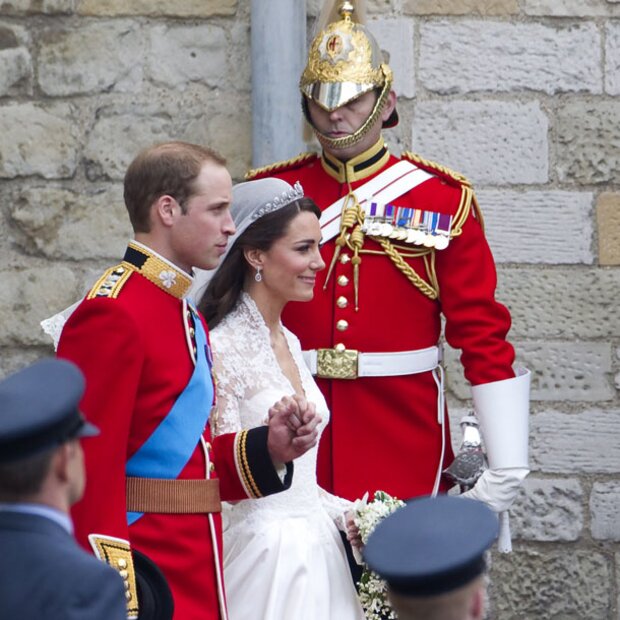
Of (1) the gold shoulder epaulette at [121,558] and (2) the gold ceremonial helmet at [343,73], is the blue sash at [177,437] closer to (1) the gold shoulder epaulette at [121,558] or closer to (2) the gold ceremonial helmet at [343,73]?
(1) the gold shoulder epaulette at [121,558]

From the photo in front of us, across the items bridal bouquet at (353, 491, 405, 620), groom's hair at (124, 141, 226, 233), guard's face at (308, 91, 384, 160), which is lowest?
bridal bouquet at (353, 491, 405, 620)

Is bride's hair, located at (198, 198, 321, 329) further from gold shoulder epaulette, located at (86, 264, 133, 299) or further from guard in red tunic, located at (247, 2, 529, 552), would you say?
gold shoulder epaulette, located at (86, 264, 133, 299)

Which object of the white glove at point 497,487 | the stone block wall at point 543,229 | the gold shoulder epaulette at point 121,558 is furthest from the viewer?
the stone block wall at point 543,229

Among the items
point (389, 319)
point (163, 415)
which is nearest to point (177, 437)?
point (163, 415)

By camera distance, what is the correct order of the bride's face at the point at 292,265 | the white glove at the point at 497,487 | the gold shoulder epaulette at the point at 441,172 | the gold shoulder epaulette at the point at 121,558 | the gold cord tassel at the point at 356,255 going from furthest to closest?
the gold shoulder epaulette at the point at 441,172
the gold cord tassel at the point at 356,255
the white glove at the point at 497,487
the bride's face at the point at 292,265
the gold shoulder epaulette at the point at 121,558

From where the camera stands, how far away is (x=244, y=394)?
13.5 ft

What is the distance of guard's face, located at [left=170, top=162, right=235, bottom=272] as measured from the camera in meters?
3.76

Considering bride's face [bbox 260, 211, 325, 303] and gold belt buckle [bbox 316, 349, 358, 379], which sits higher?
bride's face [bbox 260, 211, 325, 303]

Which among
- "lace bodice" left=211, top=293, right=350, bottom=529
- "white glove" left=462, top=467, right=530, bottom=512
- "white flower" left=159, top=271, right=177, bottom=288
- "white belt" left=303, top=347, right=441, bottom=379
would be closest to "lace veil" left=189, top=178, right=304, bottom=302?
"lace bodice" left=211, top=293, right=350, bottom=529

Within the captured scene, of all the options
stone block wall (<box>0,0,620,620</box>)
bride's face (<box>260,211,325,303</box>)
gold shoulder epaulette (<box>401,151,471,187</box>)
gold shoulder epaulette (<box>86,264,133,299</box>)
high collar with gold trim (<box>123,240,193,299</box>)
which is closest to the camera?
gold shoulder epaulette (<box>86,264,133,299</box>)

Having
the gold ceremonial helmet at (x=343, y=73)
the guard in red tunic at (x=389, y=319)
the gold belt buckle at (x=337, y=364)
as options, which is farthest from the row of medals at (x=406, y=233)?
the gold belt buckle at (x=337, y=364)

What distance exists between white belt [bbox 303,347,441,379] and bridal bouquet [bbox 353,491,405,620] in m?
0.55

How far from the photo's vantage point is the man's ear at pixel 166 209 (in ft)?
12.3

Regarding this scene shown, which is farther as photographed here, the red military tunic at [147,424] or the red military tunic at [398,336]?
the red military tunic at [398,336]
